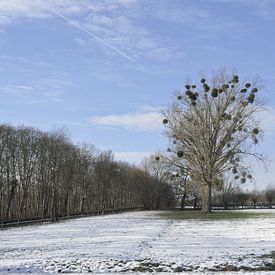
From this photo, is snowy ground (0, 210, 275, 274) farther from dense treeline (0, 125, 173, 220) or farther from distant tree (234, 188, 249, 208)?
distant tree (234, 188, 249, 208)

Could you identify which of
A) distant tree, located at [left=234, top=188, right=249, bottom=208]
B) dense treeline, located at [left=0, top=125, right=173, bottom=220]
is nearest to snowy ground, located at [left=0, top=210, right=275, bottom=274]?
dense treeline, located at [left=0, top=125, right=173, bottom=220]

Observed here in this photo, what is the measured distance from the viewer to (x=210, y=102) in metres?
50.4

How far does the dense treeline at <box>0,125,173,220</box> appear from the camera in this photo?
172 ft

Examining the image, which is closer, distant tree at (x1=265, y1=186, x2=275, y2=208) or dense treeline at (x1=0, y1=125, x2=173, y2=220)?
dense treeline at (x1=0, y1=125, x2=173, y2=220)

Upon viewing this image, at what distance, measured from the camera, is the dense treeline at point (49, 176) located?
5231cm

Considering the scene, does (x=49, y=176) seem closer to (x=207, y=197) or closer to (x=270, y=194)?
(x=207, y=197)

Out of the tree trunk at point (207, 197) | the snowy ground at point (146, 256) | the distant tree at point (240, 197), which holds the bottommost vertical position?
the snowy ground at point (146, 256)

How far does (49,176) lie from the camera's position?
196 ft

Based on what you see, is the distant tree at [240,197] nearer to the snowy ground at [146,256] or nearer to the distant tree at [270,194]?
the distant tree at [270,194]

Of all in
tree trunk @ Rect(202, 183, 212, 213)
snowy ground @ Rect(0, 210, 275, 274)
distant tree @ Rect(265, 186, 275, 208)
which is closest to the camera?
snowy ground @ Rect(0, 210, 275, 274)

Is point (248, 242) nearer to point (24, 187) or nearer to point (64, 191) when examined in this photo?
point (24, 187)

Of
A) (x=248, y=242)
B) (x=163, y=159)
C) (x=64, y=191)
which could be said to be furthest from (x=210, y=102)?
(x=248, y=242)

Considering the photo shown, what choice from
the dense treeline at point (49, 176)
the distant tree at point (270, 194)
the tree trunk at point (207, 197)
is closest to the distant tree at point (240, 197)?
the distant tree at point (270, 194)

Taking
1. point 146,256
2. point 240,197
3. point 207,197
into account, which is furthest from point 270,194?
point 146,256
